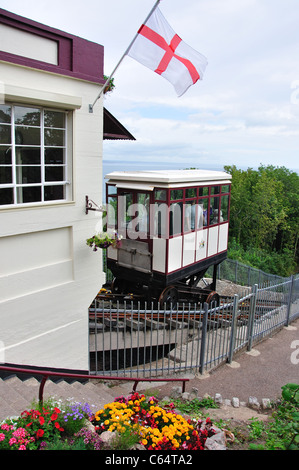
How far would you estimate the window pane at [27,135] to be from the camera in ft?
20.7

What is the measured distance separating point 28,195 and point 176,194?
14.4ft

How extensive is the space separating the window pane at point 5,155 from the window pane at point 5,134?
A: 12 cm

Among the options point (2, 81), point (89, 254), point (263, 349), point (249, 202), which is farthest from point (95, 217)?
point (249, 202)

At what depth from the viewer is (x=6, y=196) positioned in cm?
631

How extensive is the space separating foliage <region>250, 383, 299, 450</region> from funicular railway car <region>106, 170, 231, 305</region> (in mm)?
4730

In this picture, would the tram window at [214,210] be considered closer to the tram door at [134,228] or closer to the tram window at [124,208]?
the tram door at [134,228]

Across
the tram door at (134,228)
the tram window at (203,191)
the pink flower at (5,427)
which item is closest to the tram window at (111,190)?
the tram door at (134,228)

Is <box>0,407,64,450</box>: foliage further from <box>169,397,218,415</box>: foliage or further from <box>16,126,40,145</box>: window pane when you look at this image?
<box>16,126,40,145</box>: window pane

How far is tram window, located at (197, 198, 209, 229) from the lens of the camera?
11159 millimetres

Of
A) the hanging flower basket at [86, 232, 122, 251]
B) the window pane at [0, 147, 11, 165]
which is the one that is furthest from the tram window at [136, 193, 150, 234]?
the window pane at [0, 147, 11, 165]

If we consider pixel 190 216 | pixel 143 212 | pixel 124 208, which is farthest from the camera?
pixel 124 208

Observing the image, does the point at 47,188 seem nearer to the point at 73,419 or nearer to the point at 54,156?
the point at 54,156

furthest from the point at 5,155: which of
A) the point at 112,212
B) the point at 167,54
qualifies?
the point at 112,212

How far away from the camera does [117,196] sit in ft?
35.9
